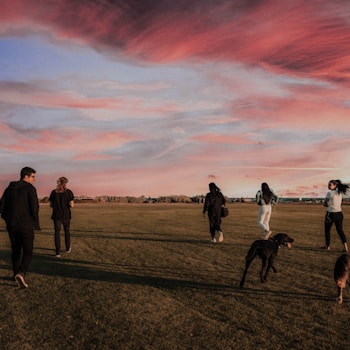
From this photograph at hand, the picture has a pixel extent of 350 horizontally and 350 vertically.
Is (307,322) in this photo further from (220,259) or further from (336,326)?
(220,259)

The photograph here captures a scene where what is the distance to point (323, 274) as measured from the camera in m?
8.73

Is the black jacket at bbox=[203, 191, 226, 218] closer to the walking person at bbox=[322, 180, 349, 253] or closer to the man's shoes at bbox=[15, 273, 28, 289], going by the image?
the walking person at bbox=[322, 180, 349, 253]

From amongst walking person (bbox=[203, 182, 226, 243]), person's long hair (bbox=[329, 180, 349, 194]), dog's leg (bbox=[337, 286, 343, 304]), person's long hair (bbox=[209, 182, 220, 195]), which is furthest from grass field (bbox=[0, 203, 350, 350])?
person's long hair (bbox=[209, 182, 220, 195])

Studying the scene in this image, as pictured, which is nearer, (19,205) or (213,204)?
(19,205)

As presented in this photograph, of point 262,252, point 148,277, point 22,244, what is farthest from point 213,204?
point 22,244

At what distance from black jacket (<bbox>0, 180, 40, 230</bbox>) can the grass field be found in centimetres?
131

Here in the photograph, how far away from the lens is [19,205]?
25.2ft

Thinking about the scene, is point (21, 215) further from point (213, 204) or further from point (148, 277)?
point (213, 204)

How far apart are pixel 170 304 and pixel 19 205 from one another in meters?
3.57

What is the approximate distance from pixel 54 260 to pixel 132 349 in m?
6.70

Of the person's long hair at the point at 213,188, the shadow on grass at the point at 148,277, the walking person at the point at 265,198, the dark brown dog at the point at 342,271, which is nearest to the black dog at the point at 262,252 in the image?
the shadow on grass at the point at 148,277

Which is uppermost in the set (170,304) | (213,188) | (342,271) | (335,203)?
(213,188)

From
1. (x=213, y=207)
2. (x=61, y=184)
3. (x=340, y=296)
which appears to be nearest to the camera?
(x=340, y=296)

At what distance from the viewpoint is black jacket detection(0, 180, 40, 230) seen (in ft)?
25.1
